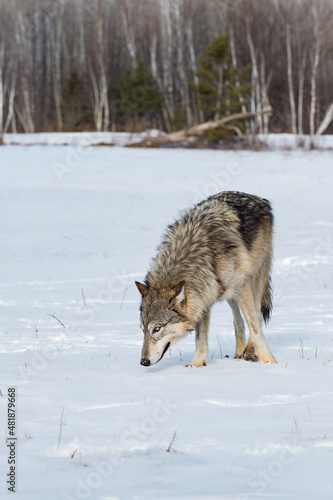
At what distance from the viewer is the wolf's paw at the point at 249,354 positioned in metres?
5.91

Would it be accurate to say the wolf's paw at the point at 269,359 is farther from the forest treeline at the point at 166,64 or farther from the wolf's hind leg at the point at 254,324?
the forest treeline at the point at 166,64

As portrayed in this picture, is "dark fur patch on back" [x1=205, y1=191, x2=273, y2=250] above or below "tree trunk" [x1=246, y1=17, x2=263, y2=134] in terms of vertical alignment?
below

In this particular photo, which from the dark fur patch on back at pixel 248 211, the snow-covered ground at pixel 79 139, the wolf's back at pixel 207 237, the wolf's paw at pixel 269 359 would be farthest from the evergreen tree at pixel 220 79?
the wolf's paw at pixel 269 359

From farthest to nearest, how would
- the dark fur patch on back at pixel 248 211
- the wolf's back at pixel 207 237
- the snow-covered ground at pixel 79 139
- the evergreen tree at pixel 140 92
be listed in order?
1. the evergreen tree at pixel 140 92
2. the snow-covered ground at pixel 79 139
3. the dark fur patch on back at pixel 248 211
4. the wolf's back at pixel 207 237

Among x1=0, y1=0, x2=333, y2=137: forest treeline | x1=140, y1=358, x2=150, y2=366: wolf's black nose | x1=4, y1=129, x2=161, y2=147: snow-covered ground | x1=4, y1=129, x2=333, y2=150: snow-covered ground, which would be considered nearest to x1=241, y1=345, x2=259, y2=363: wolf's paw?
x1=140, y1=358, x2=150, y2=366: wolf's black nose

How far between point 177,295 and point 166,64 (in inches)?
1611

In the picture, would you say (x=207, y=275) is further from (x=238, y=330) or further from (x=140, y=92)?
(x=140, y=92)

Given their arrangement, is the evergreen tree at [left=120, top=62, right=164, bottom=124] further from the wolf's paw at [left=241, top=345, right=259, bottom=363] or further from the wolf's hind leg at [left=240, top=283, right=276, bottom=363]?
the wolf's hind leg at [left=240, top=283, right=276, bottom=363]

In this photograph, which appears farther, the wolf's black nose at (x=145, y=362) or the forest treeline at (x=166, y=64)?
the forest treeline at (x=166, y=64)

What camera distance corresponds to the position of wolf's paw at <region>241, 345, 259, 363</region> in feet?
19.4

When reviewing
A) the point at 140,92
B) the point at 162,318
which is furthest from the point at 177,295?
the point at 140,92

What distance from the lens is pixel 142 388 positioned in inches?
171

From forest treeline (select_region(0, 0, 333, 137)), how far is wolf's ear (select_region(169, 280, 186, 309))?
1177 inches

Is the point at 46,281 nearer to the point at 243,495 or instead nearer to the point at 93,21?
the point at 243,495
